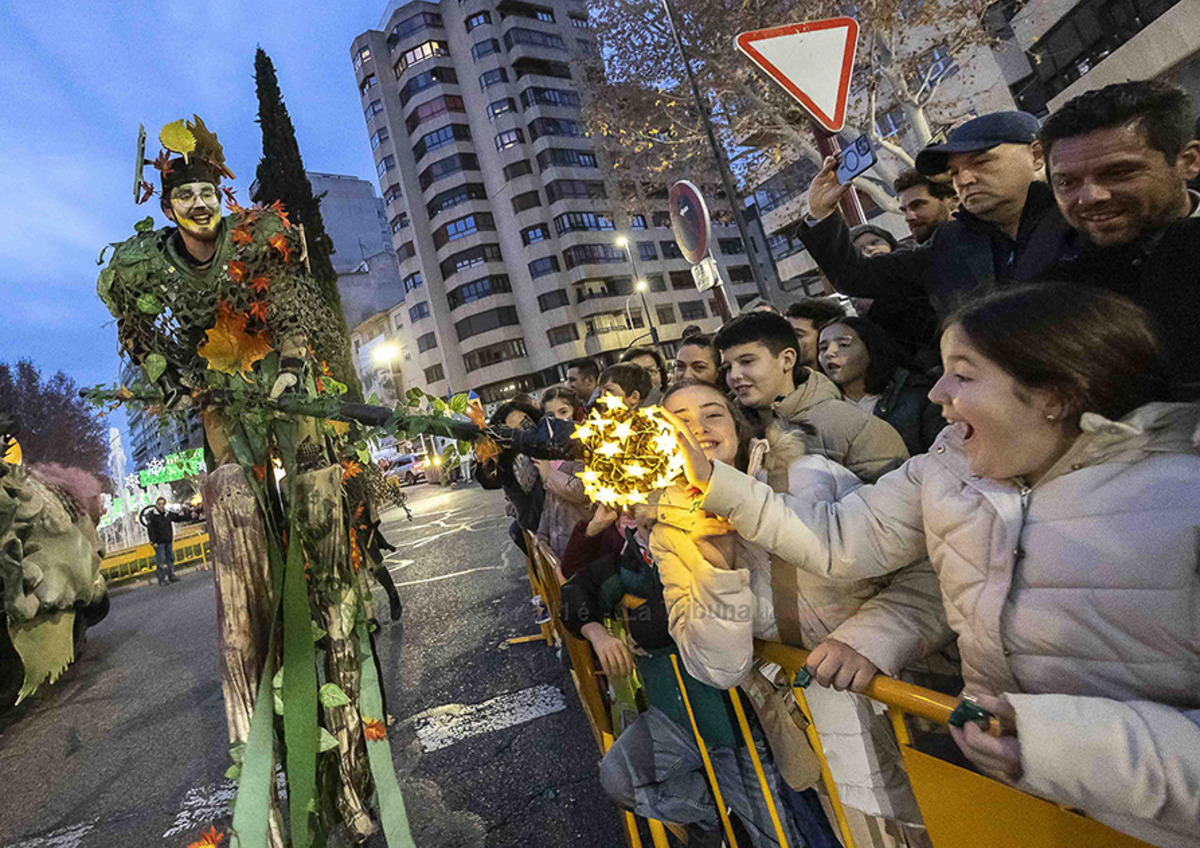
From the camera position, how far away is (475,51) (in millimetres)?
45531

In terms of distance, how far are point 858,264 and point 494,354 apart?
43797 mm

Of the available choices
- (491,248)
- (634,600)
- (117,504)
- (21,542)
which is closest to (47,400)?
(117,504)

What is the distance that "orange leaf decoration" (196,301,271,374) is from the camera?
6.52 feet

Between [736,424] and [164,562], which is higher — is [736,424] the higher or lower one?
the higher one

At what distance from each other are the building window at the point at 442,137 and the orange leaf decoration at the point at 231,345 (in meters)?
49.8

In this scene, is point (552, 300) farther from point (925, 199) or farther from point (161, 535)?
point (925, 199)

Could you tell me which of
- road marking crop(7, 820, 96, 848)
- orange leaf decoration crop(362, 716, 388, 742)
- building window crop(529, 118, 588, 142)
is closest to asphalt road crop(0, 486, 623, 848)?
road marking crop(7, 820, 96, 848)

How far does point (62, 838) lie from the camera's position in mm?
3004

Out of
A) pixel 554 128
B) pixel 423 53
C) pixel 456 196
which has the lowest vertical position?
pixel 456 196

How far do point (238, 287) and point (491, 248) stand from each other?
1826 inches

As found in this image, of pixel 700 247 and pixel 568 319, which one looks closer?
pixel 700 247

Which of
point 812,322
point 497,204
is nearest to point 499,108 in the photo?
point 497,204

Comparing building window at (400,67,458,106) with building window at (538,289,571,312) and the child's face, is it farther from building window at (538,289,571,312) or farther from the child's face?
the child's face

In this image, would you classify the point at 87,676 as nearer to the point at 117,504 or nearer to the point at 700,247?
the point at 700,247
